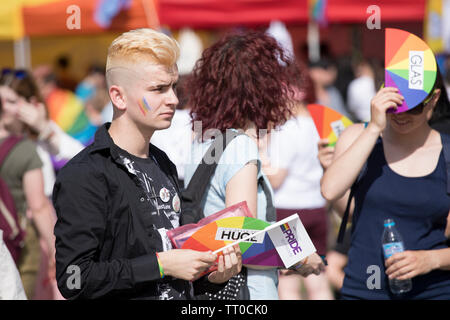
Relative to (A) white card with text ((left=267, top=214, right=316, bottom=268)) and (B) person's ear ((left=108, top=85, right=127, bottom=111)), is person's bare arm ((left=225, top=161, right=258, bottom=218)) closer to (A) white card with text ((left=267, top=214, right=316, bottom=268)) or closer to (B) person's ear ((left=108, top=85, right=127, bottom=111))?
(A) white card with text ((left=267, top=214, right=316, bottom=268))

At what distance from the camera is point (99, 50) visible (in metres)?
10.9

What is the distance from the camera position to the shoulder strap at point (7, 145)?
394 centimetres

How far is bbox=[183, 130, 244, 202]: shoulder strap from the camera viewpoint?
95.2 inches

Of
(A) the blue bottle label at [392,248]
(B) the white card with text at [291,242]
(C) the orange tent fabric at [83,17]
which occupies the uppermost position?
(C) the orange tent fabric at [83,17]

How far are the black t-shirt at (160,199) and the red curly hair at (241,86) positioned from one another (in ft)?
1.48

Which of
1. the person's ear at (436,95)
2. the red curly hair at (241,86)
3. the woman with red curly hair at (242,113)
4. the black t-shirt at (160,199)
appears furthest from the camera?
the person's ear at (436,95)

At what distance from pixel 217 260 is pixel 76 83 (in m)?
8.70

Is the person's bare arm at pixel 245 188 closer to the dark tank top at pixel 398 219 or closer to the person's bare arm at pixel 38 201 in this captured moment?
the dark tank top at pixel 398 219

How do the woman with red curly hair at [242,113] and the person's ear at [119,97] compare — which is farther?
the woman with red curly hair at [242,113]

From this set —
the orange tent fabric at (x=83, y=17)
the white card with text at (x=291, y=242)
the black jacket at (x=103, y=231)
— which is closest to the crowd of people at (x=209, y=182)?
the black jacket at (x=103, y=231)

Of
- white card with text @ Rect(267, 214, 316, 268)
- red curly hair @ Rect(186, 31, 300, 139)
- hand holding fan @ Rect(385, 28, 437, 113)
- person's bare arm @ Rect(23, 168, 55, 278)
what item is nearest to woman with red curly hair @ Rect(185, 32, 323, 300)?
red curly hair @ Rect(186, 31, 300, 139)

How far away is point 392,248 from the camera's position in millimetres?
2643

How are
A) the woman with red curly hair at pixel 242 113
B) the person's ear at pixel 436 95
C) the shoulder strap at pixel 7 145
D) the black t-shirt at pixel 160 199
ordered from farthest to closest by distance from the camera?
the shoulder strap at pixel 7 145, the person's ear at pixel 436 95, the woman with red curly hair at pixel 242 113, the black t-shirt at pixel 160 199
